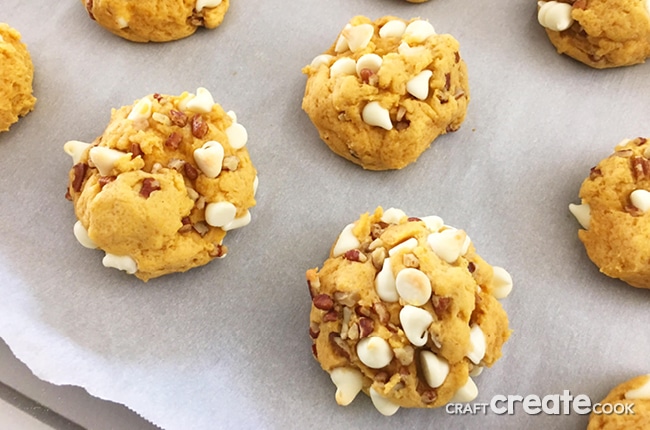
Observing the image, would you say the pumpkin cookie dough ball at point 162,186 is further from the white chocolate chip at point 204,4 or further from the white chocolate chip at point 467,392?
the white chocolate chip at point 467,392

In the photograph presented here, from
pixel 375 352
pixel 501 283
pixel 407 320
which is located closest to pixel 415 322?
pixel 407 320

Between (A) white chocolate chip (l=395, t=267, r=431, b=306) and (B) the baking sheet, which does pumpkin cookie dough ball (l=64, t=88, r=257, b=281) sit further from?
(A) white chocolate chip (l=395, t=267, r=431, b=306)

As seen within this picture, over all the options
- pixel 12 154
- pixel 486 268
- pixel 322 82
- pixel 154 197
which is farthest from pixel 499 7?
pixel 12 154

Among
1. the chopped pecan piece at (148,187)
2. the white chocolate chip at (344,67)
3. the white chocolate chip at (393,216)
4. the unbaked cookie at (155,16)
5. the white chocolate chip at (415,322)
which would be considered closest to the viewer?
the white chocolate chip at (415,322)

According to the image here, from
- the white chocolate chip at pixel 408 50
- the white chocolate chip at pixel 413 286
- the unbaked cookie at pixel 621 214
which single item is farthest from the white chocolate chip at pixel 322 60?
the unbaked cookie at pixel 621 214

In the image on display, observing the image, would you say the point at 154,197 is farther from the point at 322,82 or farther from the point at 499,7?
the point at 499,7

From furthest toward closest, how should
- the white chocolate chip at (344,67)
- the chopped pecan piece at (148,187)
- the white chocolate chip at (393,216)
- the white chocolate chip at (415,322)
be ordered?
the white chocolate chip at (344,67)
the white chocolate chip at (393,216)
the chopped pecan piece at (148,187)
the white chocolate chip at (415,322)

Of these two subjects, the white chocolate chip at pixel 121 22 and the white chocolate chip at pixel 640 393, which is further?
the white chocolate chip at pixel 121 22

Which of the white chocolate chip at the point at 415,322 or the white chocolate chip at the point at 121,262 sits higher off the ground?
the white chocolate chip at the point at 415,322

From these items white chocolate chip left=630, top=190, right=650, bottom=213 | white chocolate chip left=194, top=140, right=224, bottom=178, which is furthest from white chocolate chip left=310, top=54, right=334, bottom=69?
white chocolate chip left=630, top=190, right=650, bottom=213
